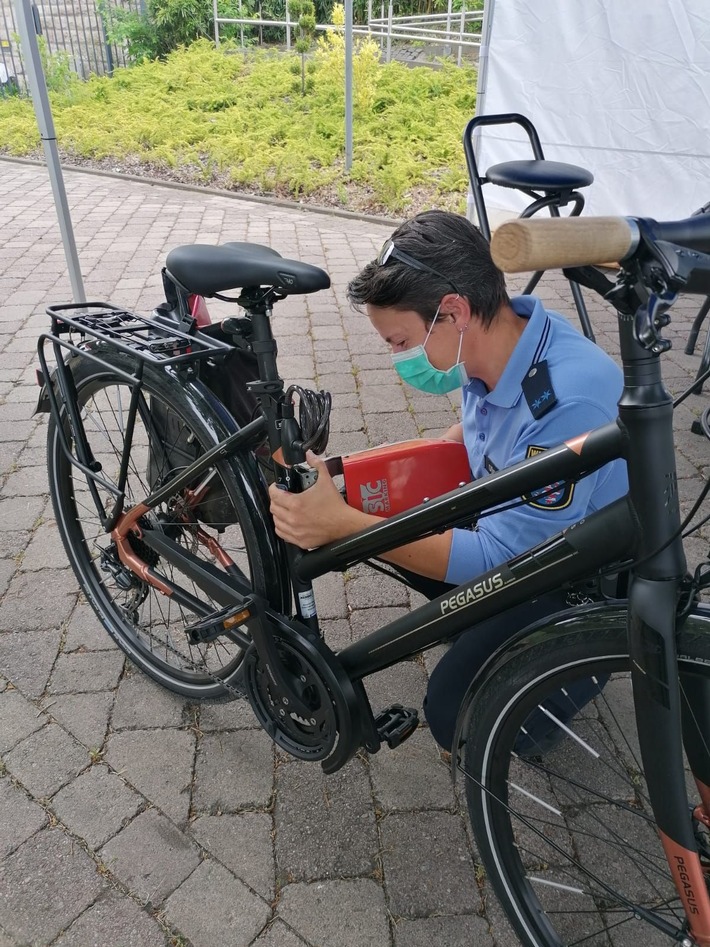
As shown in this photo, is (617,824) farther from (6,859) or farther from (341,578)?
(6,859)

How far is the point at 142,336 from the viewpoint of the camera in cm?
196

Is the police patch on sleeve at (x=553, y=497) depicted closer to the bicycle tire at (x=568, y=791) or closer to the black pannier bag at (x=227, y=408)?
the bicycle tire at (x=568, y=791)

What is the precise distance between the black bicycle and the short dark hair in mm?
170

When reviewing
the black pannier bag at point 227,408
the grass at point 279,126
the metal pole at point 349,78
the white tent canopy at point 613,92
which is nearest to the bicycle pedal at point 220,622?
the black pannier bag at point 227,408

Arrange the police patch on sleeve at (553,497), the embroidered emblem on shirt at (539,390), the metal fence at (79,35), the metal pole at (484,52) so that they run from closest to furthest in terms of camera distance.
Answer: the police patch on sleeve at (553,497) → the embroidered emblem on shirt at (539,390) → the metal pole at (484,52) → the metal fence at (79,35)

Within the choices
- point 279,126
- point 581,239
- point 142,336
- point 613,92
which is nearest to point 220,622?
point 142,336

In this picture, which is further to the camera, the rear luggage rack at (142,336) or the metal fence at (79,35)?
the metal fence at (79,35)

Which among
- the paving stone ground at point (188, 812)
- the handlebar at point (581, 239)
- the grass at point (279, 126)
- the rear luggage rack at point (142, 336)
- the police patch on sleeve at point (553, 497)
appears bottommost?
the grass at point (279, 126)

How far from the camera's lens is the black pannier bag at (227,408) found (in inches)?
75.1

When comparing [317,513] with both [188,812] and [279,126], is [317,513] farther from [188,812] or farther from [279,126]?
[279,126]

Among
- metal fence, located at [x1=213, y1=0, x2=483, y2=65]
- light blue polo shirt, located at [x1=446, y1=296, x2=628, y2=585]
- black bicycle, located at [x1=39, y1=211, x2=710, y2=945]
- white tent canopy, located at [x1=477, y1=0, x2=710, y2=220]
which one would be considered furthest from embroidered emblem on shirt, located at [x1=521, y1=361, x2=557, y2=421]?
metal fence, located at [x1=213, y1=0, x2=483, y2=65]

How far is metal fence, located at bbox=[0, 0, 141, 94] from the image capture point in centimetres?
1569

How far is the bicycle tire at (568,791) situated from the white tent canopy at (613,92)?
15.5 ft

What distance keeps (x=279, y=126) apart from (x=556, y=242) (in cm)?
1079
